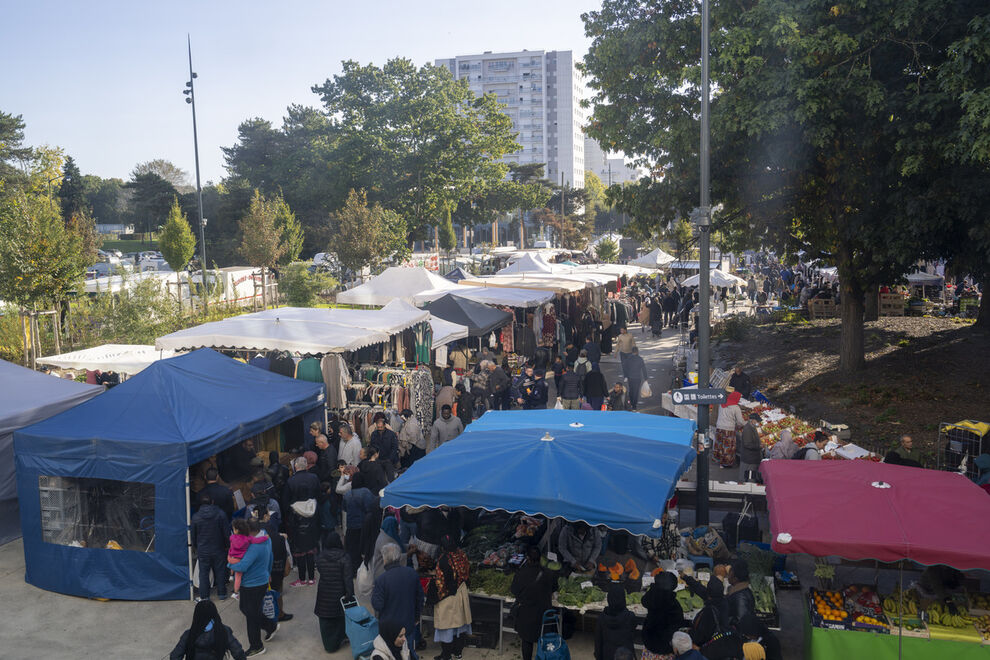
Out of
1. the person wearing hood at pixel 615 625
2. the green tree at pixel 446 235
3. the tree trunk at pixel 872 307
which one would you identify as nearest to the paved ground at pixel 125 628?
the person wearing hood at pixel 615 625

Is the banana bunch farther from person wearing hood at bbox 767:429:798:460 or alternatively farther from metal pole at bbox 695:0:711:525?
person wearing hood at bbox 767:429:798:460

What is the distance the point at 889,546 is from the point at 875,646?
44.7 inches

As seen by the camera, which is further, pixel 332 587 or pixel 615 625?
pixel 332 587

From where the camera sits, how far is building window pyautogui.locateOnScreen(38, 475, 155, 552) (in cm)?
948

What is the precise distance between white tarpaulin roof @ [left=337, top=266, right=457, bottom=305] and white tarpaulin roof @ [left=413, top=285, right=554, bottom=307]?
52cm

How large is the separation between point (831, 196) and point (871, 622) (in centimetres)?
1230

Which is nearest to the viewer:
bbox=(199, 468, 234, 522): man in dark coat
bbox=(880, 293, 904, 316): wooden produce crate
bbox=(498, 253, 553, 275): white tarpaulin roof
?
bbox=(199, 468, 234, 522): man in dark coat

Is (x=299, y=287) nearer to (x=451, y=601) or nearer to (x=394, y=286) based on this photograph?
(x=394, y=286)

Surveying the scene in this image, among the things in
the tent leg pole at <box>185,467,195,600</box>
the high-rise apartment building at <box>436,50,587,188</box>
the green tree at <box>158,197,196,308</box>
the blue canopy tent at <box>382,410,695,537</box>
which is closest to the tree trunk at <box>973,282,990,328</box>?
the blue canopy tent at <box>382,410,695,537</box>

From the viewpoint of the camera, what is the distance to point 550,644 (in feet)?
23.6

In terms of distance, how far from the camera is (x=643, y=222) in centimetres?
1852

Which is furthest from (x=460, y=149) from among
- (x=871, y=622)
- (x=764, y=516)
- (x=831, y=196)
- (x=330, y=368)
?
(x=871, y=622)

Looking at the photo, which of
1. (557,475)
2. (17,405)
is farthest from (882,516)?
(17,405)

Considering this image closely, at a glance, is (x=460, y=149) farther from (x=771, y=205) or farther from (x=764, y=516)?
(x=764, y=516)
